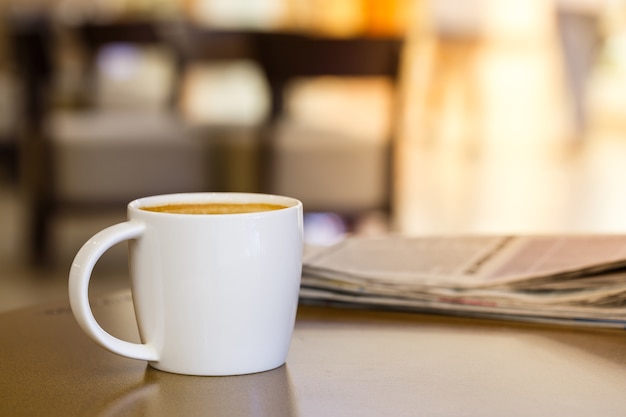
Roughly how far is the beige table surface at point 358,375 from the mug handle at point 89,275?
0.02m

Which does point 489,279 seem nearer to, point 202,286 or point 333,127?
point 202,286

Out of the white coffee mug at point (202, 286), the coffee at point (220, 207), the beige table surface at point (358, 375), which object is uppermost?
the coffee at point (220, 207)

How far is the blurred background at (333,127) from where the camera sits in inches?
98.0

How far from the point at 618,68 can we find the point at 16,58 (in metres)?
4.65

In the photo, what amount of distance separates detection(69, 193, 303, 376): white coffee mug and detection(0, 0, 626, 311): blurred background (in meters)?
0.53

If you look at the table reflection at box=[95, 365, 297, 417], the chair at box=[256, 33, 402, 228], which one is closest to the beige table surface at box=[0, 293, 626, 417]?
the table reflection at box=[95, 365, 297, 417]

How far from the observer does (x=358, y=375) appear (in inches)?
17.1

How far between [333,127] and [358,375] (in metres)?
2.32

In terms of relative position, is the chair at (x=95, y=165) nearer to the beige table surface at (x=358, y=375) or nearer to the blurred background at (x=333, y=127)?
the blurred background at (x=333, y=127)

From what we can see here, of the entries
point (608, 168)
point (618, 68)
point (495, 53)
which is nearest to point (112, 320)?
point (608, 168)

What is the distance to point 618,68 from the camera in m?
6.43

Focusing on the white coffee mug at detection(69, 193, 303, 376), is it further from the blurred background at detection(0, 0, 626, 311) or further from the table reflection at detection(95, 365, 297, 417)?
the blurred background at detection(0, 0, 626, 311)

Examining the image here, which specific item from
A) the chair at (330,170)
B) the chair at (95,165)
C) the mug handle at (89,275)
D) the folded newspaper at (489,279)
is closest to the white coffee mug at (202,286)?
the mug handle at (89,275)

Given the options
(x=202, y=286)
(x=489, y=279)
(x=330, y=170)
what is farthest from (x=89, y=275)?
(x=330, y=170)
